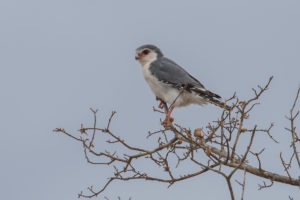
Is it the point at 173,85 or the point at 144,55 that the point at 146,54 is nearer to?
the point at 144,55

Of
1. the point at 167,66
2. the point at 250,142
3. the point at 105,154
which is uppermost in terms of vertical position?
the point at 167,66

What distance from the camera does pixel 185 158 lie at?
7.09 meters

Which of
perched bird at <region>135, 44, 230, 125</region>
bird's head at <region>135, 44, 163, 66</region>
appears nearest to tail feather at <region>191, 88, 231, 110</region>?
perched bird at <region>135, 44, 230, 125</region>

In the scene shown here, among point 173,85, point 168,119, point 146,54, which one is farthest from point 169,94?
point 168,119

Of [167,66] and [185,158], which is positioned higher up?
[167,66]

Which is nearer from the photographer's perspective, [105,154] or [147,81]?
[105,154]

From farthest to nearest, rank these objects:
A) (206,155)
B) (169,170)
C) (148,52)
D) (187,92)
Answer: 1. (148,52)
2. (187,92)
3. (169,170)
4. (206,155)

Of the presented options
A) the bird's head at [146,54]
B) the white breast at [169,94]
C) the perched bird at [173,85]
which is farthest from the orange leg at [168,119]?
the bird's head at [146,54]

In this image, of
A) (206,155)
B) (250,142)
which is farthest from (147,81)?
(250,142)

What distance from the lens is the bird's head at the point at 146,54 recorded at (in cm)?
1073

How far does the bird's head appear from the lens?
10.7 metres

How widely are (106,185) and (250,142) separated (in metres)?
2.60

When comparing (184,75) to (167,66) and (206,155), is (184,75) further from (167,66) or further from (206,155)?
(206,155)

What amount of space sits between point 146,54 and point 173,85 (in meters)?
1.13
